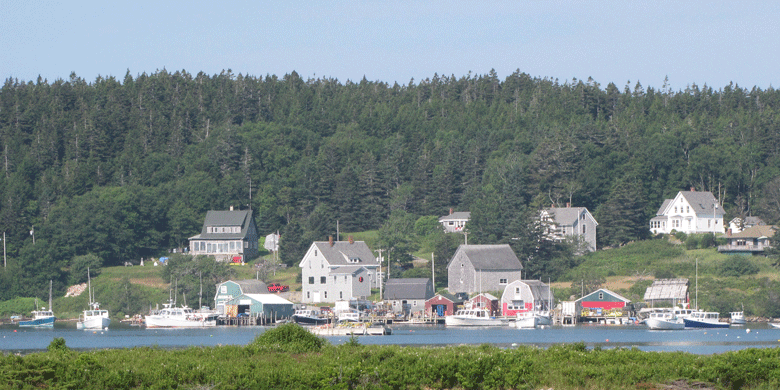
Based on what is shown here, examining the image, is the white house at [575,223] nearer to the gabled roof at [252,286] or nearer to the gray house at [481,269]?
the gray house at [481,269]

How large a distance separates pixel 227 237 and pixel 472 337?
61.6 metres

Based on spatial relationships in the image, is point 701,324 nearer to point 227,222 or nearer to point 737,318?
point 737,318

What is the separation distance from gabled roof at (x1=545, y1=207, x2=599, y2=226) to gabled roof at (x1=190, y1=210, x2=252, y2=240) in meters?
38.4

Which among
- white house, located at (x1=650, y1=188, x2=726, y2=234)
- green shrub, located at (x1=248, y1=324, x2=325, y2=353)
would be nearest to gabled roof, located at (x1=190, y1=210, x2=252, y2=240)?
white house, located at (x1=650, y1=188, x2=726, y2=234)

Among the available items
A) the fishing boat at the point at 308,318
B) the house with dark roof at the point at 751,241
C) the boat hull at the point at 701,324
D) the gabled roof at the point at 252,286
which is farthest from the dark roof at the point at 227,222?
the boat hull at the point at 701,324

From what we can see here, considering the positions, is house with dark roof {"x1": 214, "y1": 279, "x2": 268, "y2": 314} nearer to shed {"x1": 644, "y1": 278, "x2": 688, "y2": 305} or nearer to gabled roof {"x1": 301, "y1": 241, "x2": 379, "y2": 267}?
gabled roof {"x1": 301, "y1": 241, "x2": 379, "y2": 267}

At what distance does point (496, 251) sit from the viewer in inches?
3895

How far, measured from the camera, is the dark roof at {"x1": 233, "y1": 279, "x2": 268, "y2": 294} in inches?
3739

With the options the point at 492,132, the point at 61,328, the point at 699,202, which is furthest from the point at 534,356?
the point at 492,132

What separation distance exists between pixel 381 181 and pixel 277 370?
118 metres

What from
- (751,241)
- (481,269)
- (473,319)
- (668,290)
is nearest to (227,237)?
(481,269)

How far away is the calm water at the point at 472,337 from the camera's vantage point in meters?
58.3

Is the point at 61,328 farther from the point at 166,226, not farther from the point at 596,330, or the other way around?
the point at 596,330

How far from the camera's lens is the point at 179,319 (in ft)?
284
